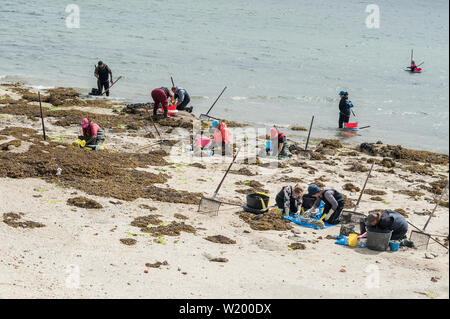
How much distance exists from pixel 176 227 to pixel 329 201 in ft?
10.5

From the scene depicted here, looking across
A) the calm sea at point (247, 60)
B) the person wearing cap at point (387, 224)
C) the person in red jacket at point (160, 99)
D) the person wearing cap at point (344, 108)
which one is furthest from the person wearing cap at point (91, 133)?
the person wearing cap at point (344, 108)

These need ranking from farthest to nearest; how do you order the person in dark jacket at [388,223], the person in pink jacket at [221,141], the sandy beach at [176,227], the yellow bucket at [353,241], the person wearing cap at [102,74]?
1. the person wearing cap at [102,74]
2. the person in pink jacket at [221,141]
3. the yellow bucket at [353,241]
4. the person in dark jacket at [388,223]
5. the sandy beach at [176,227]

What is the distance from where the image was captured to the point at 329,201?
1087 centimetres

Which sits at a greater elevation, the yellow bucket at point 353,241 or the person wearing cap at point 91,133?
the person wearing cap at point 91,133

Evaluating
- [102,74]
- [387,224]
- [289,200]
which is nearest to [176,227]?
[289,200]

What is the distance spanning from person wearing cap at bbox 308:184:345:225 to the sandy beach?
40cm

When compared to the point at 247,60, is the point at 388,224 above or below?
below

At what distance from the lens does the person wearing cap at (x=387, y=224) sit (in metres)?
9.60

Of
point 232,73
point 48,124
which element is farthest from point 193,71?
point 48,124

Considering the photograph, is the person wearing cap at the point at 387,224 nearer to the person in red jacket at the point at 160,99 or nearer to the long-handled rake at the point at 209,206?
the long-handled rake at the point at 209,206

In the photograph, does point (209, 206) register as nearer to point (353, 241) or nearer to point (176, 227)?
point (176, 227)

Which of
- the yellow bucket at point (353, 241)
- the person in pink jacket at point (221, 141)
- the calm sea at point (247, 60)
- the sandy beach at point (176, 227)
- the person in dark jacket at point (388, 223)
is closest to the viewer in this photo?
the sandy beach at point (176, 227)

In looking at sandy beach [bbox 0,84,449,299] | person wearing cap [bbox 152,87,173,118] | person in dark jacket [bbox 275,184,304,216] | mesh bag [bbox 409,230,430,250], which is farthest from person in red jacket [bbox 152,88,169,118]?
mesh bag [bbox 409,230,430,250]

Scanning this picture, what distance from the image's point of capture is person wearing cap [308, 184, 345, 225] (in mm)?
10844
